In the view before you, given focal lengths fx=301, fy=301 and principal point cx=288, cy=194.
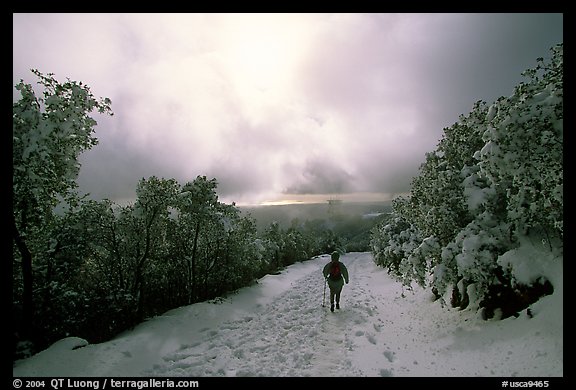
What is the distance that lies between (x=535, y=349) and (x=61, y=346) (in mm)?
12345

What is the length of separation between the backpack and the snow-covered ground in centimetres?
144

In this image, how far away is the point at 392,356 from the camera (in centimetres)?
809

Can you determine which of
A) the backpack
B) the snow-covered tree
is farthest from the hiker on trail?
the snow-covered tree

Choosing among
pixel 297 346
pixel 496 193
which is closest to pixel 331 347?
pixel 297 346

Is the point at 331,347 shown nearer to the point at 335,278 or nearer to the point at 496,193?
the point at 335,278

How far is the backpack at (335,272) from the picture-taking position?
13180mm

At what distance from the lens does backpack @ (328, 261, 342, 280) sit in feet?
43.2

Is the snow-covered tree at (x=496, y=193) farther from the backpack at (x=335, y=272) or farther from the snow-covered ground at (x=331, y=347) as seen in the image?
the backpack at (x=335, y=272)

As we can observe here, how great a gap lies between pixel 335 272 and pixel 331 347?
189 inches

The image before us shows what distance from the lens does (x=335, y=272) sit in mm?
13383
